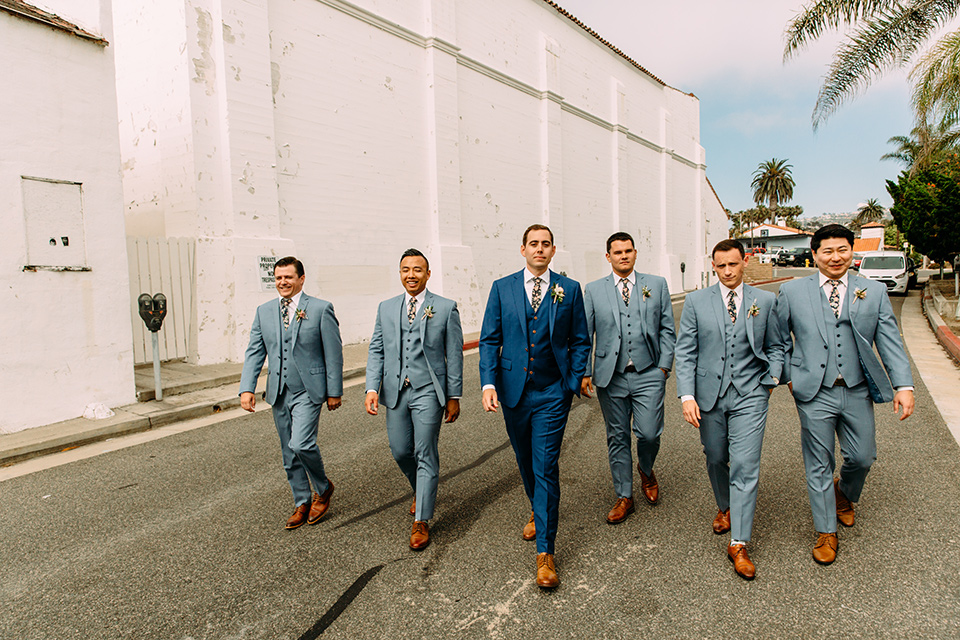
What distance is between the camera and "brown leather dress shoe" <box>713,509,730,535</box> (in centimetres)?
378

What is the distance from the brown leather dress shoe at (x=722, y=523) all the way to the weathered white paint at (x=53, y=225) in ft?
24.0

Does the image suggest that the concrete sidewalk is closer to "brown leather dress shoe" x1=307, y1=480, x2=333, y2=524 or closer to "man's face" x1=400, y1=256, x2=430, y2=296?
"brown leather dress shoe" x1=307, y1=480, x2=333, y2=524

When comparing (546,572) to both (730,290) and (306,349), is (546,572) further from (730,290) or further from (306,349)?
(306,349)

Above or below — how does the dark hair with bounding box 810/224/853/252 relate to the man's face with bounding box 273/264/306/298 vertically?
above

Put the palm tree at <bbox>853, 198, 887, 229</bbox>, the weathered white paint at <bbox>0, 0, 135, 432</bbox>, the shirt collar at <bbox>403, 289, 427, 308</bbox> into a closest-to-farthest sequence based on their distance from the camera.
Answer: the shirt collar at <bbox>403, 289, 427, 308</bbox> < the weathered white paint at <bbox>0, 0, 135, 432</bbox> < the palm tree at <bbox>853, 198, 887, 229</bbox>

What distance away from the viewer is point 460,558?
3594 mm

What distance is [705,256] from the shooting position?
34594mm

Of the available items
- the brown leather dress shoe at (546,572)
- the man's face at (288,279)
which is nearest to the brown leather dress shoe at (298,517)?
the man's face at (288,279)

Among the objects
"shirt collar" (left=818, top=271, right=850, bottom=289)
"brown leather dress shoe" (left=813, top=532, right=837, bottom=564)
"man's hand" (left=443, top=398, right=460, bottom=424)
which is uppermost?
"shirt collar" (left=818, top=271, right=850, bottom=289)

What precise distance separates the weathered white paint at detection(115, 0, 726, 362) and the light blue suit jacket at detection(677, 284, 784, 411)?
859 cm

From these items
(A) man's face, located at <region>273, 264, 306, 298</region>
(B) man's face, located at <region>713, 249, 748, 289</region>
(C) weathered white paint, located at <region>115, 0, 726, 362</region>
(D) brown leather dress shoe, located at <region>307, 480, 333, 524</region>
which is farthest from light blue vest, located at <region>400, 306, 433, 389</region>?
(C) weathered white paint, located at <region>115, 0, 726, 362</region>

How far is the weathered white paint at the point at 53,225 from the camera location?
6.64 metres

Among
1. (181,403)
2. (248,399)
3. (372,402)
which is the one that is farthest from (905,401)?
Answer: (181,403)

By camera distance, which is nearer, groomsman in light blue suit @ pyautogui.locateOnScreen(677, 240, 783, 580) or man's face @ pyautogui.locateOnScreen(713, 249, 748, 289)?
groomsman in light blue suit @ pyautogui.locateOnScreen(677, 240, 783, 580)
